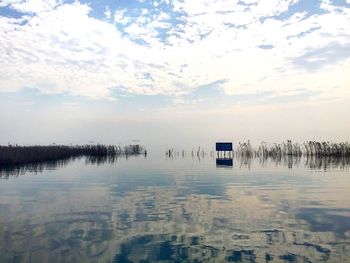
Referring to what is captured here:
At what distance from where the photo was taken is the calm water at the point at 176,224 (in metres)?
7.48

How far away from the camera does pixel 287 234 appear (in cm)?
880

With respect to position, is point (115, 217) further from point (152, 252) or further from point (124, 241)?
point (152, 252)

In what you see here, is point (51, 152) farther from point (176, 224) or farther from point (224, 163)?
point (176, 224)

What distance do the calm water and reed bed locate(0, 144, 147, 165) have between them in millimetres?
18421

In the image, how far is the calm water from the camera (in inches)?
295

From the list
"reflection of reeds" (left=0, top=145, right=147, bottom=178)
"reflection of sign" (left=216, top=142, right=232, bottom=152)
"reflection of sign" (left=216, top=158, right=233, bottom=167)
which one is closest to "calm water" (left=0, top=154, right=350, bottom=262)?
"reflection of reeds" (left=0, top=145, right=147, bottom=178)

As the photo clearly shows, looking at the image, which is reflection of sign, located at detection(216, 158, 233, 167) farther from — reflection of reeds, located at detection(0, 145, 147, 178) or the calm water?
the calm water

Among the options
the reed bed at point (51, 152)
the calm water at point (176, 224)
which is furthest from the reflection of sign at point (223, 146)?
the calm water at point (176, 224)

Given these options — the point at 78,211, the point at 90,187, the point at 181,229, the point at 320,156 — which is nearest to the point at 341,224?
the point at 181,229

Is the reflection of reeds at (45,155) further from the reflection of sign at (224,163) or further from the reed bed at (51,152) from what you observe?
the reflection of sign at (224,163)

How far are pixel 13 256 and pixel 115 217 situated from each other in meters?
3.79

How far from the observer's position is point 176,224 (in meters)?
9.91

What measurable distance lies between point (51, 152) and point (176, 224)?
35446 mm

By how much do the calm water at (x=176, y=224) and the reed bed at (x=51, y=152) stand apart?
60.4ft
